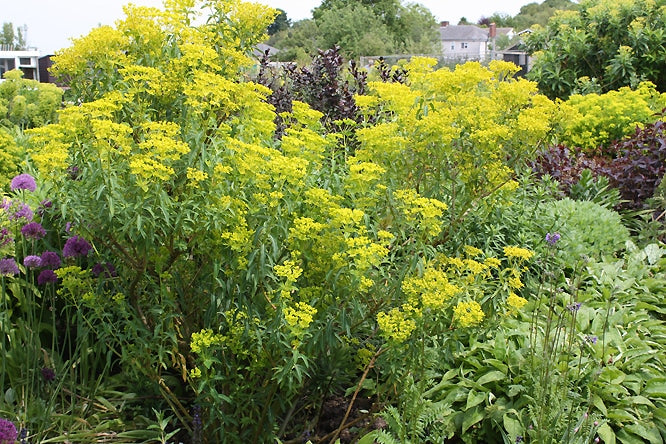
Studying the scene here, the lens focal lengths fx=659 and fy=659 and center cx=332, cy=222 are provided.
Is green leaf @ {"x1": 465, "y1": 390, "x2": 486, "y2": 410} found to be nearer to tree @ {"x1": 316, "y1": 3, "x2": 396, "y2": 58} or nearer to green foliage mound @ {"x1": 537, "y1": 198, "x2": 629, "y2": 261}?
green foliage mound @ {"x1": 537, "y1": 198, "x2": 629, "y2": 261}

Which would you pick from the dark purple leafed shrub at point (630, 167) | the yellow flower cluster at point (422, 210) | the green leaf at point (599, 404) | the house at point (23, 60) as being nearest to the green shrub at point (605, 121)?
the dark purple leafed shrub at point (630, 167)

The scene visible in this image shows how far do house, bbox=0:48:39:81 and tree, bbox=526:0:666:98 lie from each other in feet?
81.5

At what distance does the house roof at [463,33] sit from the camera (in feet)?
282

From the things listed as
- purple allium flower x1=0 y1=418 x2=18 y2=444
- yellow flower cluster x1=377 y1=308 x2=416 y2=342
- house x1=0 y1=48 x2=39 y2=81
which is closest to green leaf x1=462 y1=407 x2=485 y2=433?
yellow flower cluster x1=377 y1=308 x2=416 y2=342

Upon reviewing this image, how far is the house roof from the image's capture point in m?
85.9

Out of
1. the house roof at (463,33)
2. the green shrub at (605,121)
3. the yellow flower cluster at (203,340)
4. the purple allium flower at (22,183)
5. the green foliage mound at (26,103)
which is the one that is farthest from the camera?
the house roof at (463,33)

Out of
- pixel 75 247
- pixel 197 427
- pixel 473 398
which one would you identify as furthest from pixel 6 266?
pixel 473 398

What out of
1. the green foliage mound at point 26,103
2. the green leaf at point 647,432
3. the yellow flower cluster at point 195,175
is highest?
the green foliage mound at point 26,103

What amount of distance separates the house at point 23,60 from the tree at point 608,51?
24.9 m

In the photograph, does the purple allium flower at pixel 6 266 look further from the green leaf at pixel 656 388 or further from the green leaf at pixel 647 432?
the green leaf at pixel 656 388

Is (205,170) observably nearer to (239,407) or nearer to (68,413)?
(239,407)

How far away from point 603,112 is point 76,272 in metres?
6.68

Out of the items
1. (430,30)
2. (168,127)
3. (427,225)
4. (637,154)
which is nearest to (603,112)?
(637,154)

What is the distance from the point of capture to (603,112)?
7.65 m
